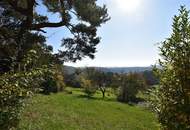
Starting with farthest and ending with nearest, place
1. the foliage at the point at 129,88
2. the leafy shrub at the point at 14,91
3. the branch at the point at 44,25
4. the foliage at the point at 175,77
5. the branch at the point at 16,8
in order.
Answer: the foliage at the point at 129,88
the branch at the point at 44,25
the branch at the point at 16,8
the leafy shrub at the point at 14,91
the foliage at the point at 175,77

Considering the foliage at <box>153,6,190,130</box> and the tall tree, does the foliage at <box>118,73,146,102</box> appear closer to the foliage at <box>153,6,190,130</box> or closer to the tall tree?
the tall tree

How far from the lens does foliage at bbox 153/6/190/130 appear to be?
27.3 ft

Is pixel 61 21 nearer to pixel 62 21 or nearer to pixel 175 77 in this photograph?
pixel 62 21

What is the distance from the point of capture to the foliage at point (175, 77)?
8328mm

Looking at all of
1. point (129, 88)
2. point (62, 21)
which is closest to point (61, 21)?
point (62, 21)

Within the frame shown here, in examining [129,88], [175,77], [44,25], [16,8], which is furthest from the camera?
[129,88]

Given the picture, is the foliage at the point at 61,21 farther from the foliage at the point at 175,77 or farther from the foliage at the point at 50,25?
the foliage at the point at 175,77

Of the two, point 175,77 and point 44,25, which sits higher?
point 44,25

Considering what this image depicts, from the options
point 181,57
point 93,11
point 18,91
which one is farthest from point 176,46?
point 93,11

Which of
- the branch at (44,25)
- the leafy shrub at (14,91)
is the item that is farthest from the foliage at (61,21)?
the leafy shrub at (14,91)

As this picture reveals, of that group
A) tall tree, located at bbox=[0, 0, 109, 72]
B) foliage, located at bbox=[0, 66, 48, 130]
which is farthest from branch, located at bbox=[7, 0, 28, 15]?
foliage, located at bbox=[0, 66, 48, 130]

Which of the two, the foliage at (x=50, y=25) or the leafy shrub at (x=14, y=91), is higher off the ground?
the foliage at (x=50, y=25)

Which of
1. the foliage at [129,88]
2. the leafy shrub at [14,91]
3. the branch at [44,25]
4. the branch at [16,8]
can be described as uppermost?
the branch at [16,8]

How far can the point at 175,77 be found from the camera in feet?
28.3
